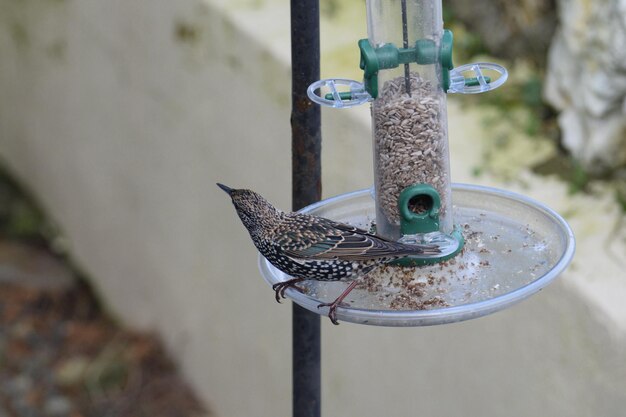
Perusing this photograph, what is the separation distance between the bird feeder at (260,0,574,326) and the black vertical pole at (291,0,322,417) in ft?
Answer: 0.27

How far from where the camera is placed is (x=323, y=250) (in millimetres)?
3176

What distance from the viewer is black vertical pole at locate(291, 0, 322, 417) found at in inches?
120

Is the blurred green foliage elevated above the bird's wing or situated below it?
below

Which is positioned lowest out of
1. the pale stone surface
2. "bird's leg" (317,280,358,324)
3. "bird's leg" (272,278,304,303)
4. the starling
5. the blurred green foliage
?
the blurred green foliage

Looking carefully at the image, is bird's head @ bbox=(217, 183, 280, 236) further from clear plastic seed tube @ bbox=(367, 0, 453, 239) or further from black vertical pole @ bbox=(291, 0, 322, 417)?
clear plastic seed tube @ bbox=(367, 0, 453, 239)

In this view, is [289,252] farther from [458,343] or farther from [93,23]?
[93,23]

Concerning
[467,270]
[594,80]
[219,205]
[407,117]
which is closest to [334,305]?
[467,270]

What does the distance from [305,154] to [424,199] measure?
474 mm

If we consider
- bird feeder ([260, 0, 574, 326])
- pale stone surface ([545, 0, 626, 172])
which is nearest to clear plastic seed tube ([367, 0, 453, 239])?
bird feeder ([260, 0, 574, 326])

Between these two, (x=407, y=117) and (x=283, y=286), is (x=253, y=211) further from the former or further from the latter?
(x=407, y=117)

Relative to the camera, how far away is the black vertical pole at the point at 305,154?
3.05 m

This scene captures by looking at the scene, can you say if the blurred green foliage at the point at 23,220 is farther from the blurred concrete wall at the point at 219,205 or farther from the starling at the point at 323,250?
the starling at the point at 323,250

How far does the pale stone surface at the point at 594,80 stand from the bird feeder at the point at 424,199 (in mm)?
1218

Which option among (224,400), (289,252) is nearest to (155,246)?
(224,400)
